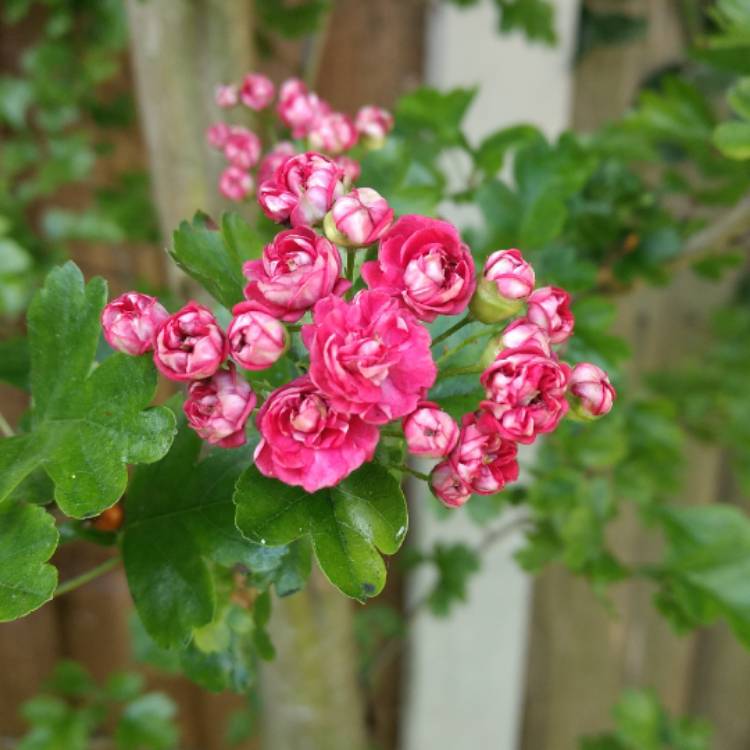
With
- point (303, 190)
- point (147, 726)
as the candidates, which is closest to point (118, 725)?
point (147, 726)

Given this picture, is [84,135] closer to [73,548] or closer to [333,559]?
[73,548]

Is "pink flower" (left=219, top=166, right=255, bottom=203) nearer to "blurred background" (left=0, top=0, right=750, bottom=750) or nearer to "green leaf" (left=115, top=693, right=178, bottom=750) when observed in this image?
"blurred background" (left=0, top=0, right=750, bottom=750)

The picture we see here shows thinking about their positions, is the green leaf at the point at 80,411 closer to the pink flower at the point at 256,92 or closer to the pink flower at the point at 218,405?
the pink flower at the point at 218,405

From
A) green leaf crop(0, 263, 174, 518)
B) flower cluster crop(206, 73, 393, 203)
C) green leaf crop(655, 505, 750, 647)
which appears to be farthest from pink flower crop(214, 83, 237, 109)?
green leaf crop(655, 505, 750, 647)

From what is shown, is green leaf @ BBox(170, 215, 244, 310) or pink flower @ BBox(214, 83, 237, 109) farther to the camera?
pink flower @ BBox(214, 83, 237, 109)

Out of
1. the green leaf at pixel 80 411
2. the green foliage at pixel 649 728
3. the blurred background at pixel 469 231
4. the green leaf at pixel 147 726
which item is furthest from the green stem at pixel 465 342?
the green foliage at pixel 649 728

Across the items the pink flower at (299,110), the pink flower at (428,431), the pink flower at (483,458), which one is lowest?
the pink flower at (483,458)
